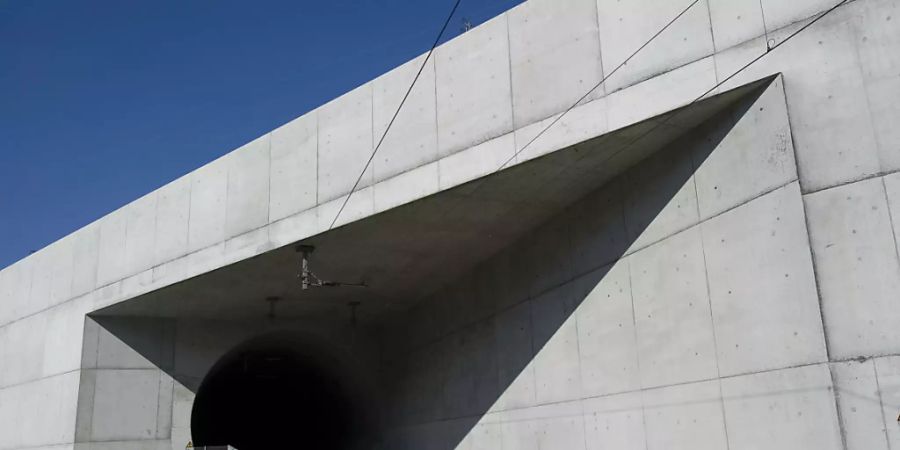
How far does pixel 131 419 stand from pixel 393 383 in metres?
4.85

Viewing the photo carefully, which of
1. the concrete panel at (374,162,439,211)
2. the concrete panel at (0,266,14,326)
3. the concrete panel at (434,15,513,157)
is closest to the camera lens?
the concrete panel at (434,15,513,157)

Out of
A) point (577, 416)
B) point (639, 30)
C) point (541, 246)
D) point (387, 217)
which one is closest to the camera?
point (639, 30)

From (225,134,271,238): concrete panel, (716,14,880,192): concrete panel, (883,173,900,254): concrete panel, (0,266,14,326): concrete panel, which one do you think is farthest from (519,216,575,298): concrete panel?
(0,266,14,326): concrete panel

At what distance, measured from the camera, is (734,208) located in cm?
748

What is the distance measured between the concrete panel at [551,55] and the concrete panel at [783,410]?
3240 millimetres

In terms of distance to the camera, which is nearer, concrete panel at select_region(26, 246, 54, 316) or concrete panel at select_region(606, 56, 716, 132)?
concrete panel at select_region(606, 56, 716, 132)

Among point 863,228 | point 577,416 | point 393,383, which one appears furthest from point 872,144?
point 393,383

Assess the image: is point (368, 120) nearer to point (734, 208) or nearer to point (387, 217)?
point (387, 217)

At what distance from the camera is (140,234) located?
13.6 m

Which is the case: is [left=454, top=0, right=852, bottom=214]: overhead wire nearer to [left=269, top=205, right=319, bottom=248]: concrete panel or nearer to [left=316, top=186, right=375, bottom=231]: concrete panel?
[left=316, top=186, right=375, bottom=231]: concrete panel

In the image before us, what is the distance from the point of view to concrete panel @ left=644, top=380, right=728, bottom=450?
7488mm

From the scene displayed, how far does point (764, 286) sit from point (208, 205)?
8538 mm

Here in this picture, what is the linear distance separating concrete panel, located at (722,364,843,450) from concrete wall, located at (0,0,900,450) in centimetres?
3

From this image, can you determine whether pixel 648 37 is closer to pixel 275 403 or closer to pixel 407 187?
pixel 407 187
